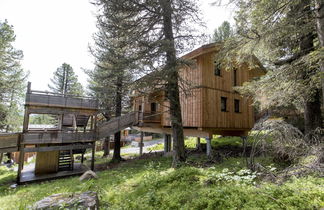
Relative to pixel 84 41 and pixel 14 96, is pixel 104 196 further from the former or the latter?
pixel 14 96

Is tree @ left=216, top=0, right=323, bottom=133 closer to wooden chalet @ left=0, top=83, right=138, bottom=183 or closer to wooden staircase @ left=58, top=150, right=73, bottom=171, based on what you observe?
wooden chalet @ left=0, top=83, right=138, bottom=183

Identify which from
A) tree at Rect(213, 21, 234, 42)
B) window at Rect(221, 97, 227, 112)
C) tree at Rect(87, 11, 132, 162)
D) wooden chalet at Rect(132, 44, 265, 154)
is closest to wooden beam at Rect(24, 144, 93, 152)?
tree at Rect(87, 11, 132, 162)

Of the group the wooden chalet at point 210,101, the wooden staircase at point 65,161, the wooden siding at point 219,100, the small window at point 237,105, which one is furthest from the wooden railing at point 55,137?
the small window at point 237,105

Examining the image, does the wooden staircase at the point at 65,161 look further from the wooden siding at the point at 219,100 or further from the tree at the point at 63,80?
the tree at the point at 63,80

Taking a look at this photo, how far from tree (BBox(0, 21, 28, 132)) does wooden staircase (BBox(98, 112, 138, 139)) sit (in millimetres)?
12671

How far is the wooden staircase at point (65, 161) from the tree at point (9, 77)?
32.7ft

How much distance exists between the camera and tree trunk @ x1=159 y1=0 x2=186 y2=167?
22.9 feet

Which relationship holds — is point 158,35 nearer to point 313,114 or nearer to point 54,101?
point 54,101

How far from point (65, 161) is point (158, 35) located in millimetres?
10945

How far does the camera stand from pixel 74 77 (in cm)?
3231

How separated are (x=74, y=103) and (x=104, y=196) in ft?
27.0

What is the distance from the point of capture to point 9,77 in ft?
59.0

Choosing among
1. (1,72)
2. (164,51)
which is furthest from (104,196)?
(1,72)

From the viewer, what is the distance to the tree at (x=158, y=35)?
23.1 ft
